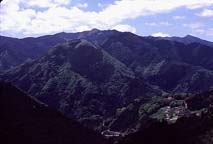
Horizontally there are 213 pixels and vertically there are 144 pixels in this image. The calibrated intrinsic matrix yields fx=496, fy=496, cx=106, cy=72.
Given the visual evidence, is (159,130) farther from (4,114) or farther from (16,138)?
(4,114)

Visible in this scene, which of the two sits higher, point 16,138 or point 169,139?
point 169,139

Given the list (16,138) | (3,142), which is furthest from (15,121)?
(3,142)

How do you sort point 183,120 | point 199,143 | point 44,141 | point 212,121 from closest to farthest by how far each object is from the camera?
point 199,143 < point 212,121 < point 183,120 < point 44,141

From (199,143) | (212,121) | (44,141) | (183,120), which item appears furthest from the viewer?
(44,141)

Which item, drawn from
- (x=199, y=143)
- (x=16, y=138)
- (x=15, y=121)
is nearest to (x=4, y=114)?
(x=15, y=121)

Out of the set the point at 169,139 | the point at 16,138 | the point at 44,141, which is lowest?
the point at 44,141

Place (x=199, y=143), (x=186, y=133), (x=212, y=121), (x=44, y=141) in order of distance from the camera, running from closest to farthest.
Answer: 1. (x=199, y=143)
2. (x=186, y=133)
3. (x=212, y=121)
4. (x=44, y=141)

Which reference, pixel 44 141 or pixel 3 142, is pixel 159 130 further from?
pixel 44 141

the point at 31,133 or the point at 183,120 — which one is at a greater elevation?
the point at 183,120

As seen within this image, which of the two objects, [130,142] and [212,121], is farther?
[212,121]
